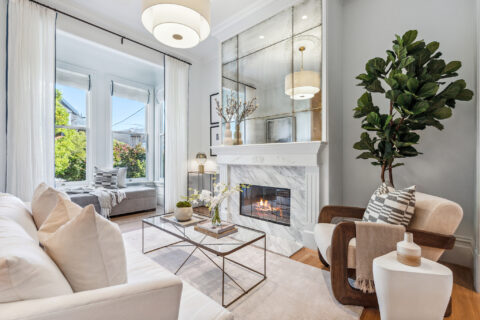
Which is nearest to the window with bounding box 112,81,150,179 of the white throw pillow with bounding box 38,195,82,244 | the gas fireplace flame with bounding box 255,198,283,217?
the gas fireplace flame with bounding box 255,198,283,217

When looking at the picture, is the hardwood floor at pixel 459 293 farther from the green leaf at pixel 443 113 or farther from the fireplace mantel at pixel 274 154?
the green leaf at pixel 443 113

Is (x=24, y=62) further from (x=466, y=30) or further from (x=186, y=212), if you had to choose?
(x=466, y=30)

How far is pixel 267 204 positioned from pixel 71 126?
4051mm

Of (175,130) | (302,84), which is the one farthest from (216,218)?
(175,130)

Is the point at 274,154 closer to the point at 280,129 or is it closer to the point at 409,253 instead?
the point at 280,129

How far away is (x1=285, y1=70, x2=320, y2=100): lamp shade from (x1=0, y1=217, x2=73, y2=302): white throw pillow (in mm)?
2777

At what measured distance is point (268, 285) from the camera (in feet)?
6.26

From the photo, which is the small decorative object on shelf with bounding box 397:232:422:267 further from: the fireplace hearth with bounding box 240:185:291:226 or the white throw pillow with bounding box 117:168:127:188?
the white throw pillow with bounding box 117:168:127:188

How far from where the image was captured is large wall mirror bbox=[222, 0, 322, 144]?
2805 mm

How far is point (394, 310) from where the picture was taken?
1255mm

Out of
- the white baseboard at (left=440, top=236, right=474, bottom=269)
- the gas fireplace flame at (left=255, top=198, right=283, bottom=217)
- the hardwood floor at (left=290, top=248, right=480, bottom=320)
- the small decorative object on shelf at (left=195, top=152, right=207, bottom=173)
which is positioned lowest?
the hardwood floor at (left=290, top=248, right=480, bottom=320)

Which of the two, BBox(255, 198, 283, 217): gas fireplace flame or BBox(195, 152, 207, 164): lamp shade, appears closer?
BBox(255, 198, 283, 217): gas fireplace flame

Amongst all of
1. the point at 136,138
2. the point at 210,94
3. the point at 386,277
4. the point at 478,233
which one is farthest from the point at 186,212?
the point at 136,138

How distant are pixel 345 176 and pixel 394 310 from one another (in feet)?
6.09
